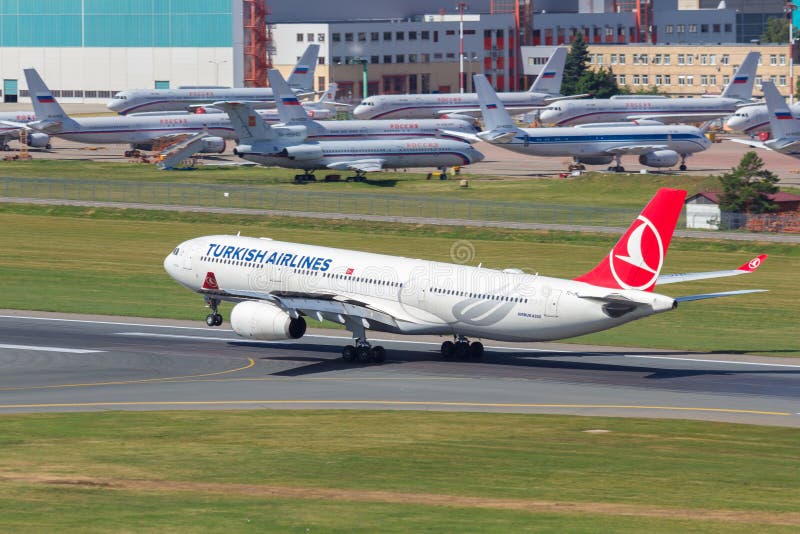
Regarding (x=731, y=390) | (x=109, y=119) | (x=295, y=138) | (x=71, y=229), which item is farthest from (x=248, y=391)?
(x=109, y=119)

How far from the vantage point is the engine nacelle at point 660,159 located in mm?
162875

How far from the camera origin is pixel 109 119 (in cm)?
17912

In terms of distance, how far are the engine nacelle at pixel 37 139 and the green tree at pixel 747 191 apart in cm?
9843

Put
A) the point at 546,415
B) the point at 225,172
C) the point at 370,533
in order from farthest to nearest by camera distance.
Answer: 1. the point at 225,172
2. the point at 546,415
3. the point at 370,533

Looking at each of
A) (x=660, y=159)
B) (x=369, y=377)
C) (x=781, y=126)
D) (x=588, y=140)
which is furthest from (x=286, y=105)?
(x=369, y=377)

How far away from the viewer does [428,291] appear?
6053 cm

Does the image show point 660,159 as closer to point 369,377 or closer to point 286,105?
point 286,105

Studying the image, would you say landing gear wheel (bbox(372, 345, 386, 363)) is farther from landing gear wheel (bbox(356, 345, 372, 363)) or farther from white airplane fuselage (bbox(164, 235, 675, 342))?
white airplane fuselage (bbox(164, 235, 675, 342))

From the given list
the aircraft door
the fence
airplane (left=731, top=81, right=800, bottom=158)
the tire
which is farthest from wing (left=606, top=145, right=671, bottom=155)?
the aircraft door

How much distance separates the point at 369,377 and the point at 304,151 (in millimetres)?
90092

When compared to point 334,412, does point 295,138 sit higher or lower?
higher

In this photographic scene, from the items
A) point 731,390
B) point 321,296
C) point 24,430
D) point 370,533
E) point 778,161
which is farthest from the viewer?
point 778,161

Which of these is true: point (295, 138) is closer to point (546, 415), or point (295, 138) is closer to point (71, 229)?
point (71, 229)

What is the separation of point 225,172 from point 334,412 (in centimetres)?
10997
